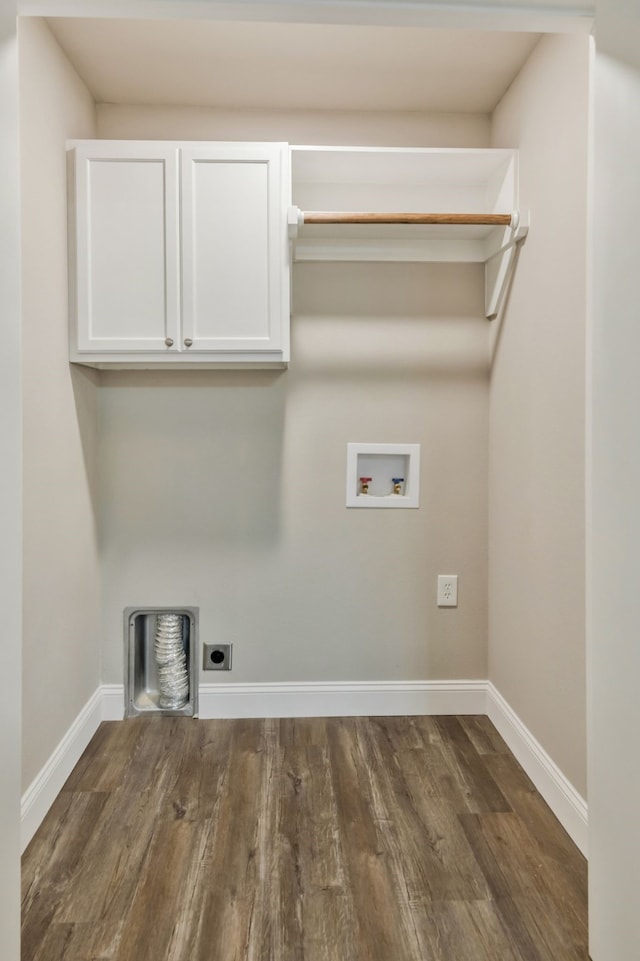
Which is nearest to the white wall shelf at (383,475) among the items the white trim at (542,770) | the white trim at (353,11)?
the white trim at (542,770)

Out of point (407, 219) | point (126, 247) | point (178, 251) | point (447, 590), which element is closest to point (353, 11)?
point (407, 219)

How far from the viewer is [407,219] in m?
2.13

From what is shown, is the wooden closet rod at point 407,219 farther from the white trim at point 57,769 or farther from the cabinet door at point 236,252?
the white trim at point 57,769

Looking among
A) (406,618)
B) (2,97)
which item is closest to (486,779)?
(406,618)

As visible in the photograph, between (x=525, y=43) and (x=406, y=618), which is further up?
(x=525, y=43)

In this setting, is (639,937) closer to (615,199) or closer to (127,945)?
(127,945)

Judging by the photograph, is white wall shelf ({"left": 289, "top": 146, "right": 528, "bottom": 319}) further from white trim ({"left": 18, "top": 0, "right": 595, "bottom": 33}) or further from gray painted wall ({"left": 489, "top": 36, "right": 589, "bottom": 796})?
white trim ({"left": 18, "top": 0, "right": 595, "bottom": 33})

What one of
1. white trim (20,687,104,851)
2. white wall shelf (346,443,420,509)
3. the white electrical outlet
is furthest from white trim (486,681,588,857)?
white trim (20,687,104,851)

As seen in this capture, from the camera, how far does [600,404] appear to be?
4.30ft

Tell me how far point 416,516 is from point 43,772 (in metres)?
1.57

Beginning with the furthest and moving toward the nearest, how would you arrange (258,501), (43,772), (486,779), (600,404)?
(258,501) < (486,779) < (43,772) < (600,404)

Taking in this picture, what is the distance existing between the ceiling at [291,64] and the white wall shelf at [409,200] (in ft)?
0.82

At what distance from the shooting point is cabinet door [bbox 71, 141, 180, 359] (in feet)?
6.99

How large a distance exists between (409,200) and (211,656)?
195 centimetres
